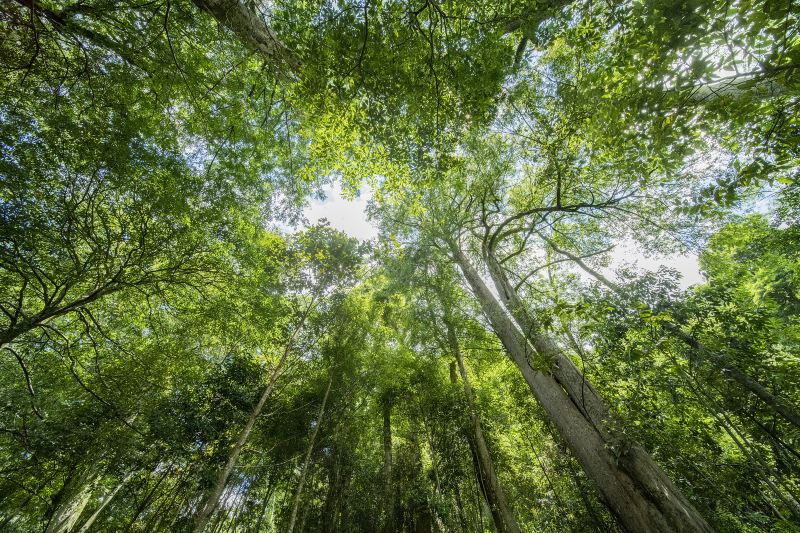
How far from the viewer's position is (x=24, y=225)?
3.23 meters

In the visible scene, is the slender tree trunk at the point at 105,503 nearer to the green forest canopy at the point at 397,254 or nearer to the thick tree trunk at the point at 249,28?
the green forest canopy at the point at 397,254

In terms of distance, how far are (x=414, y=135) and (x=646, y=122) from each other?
243 cm

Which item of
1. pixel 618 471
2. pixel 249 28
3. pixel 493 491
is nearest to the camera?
Answer: pixel 618 471

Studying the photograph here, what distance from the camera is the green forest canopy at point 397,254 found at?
2562mm

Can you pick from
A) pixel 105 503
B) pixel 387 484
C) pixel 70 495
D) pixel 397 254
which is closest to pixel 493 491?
pixel 387 484

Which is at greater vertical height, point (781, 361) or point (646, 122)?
point (646, 122)

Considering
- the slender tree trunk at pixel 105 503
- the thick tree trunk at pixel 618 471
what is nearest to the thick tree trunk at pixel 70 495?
the slender tree trunk at pixel 105 503

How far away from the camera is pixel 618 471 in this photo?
289 centimetres

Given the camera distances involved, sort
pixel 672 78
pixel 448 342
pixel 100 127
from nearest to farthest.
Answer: pixel 672 78, pixel 100 127, pixel 448 342

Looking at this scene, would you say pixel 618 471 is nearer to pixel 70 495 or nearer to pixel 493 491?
pixel 493 491

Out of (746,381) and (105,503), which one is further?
(105,503)

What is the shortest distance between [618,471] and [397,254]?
5.74 meters

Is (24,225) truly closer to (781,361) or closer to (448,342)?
(448,342)

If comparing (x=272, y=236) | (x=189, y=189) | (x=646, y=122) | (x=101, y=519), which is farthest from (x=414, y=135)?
(x=101, y=519)
